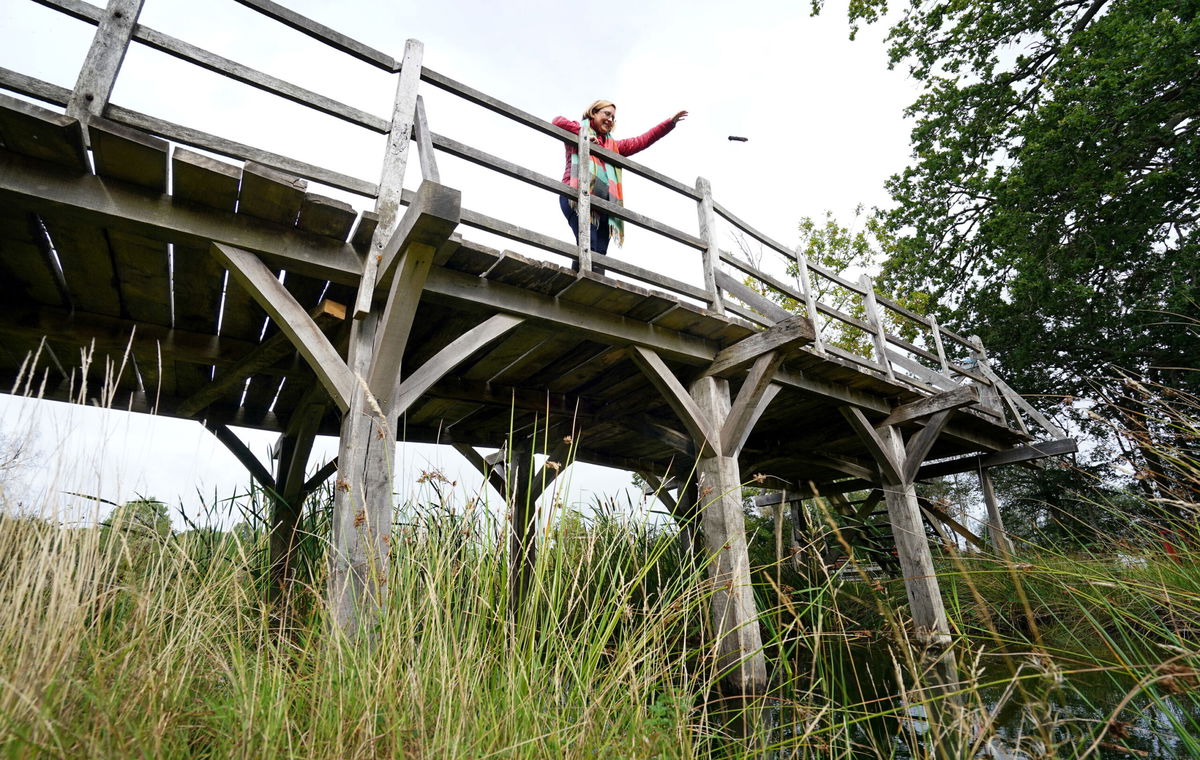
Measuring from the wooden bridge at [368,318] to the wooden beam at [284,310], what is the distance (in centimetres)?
1

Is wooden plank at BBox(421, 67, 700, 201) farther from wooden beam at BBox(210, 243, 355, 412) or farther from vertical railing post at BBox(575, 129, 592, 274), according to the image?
wooden beam at BBox(210, 243, 355, 412)

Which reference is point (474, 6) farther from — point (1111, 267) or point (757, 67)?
point (1111, 267)

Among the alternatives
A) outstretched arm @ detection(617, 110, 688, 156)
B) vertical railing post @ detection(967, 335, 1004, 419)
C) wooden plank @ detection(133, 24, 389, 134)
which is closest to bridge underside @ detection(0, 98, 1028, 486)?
wooden plank @ detection(133, 24, 389, 134)

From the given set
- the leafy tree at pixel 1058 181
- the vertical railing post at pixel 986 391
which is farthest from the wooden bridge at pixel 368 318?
the leafy tree at pixel 1058 181

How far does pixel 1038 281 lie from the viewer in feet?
33.3

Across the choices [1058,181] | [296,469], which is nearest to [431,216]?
[296,469]

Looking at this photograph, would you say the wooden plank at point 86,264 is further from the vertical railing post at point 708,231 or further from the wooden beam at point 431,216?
the vertical railing post at point 708,231

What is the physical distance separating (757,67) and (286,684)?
437 inches

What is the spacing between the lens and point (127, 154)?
2.52 m

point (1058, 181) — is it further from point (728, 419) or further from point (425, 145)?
point (425, 145)

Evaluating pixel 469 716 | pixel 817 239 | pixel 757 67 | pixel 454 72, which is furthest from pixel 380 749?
pixel 817 239

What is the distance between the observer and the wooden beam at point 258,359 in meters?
3.40

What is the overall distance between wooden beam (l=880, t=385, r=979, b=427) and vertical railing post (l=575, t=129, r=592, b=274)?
4.02 meters

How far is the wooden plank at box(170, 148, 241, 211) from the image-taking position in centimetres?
258
